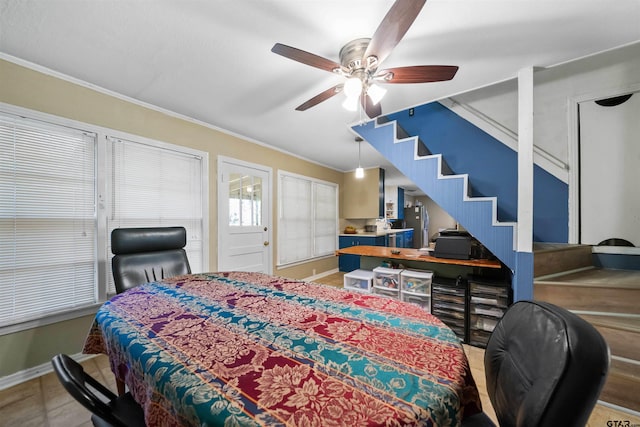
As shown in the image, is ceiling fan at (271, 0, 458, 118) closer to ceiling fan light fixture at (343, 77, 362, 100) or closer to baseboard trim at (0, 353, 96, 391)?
ceiling fan light fixture at (343, 77, 362, 100)

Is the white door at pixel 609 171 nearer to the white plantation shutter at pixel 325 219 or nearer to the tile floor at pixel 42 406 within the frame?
the white plantation shutter at pixel 325 219

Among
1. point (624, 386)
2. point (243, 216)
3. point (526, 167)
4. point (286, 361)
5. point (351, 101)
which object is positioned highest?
point (351, 101)

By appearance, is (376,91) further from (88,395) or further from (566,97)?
(566,97)

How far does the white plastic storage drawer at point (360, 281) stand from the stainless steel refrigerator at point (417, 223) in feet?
18.3

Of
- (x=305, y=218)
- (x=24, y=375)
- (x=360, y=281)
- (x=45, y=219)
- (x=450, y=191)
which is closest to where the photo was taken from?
(x=24, y=375)

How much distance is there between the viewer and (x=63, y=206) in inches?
79.4

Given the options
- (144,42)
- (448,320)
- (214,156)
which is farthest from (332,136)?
(448,320)

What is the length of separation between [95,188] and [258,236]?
1.98 meters

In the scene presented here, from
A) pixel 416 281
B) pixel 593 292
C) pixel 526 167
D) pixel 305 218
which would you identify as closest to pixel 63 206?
pixel 305 218

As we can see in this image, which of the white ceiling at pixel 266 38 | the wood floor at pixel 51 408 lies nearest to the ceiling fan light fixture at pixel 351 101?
the white ceiling at pixel 266 38

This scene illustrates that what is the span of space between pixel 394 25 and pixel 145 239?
2.27 m

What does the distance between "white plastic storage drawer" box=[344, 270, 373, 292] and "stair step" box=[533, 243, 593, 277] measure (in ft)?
4.95

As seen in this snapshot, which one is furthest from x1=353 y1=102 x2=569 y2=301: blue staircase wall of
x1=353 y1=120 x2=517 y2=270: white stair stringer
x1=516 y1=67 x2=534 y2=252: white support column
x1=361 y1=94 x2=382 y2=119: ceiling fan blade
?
x1=361 y1=94 x2=382 y2=119: ceiling fan blade

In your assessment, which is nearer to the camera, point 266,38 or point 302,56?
point 302,56
